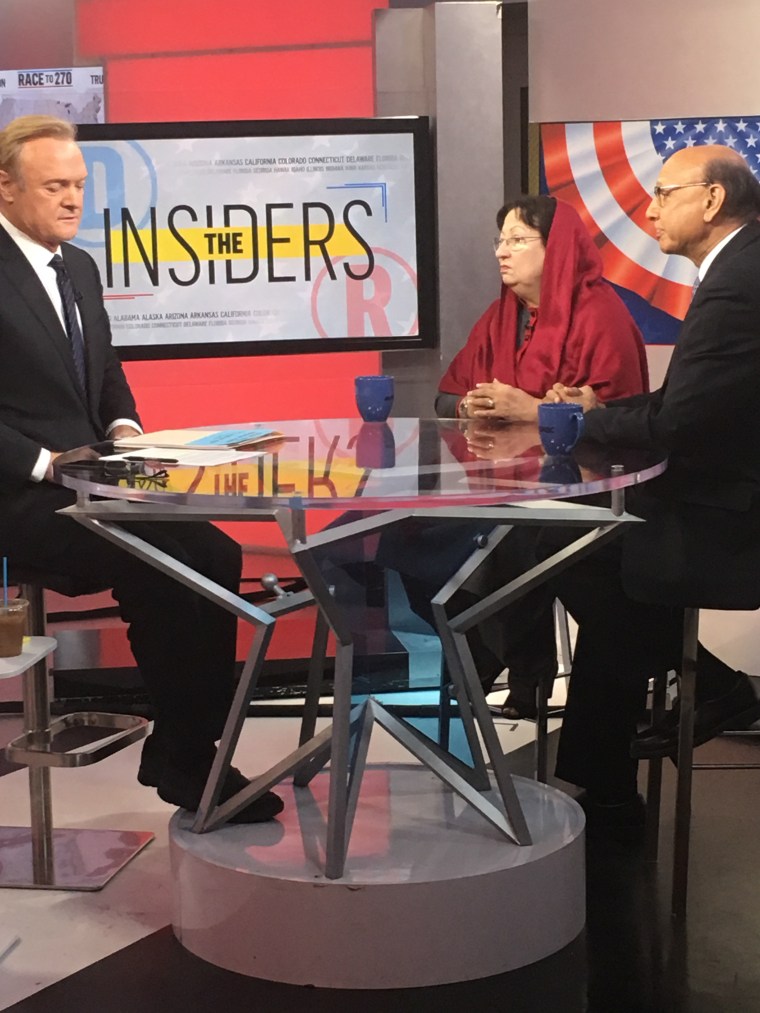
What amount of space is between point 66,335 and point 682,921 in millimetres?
1889

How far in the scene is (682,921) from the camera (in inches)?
108

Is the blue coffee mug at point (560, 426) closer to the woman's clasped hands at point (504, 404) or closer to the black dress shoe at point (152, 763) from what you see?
the woman's clasped hands at point (504, 404)

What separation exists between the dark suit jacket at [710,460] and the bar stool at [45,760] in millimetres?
1173

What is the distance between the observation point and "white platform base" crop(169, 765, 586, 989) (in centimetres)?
246

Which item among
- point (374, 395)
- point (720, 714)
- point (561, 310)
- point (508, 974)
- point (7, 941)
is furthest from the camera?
point (561, 310)

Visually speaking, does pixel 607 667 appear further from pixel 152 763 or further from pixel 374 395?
pixel 152 763

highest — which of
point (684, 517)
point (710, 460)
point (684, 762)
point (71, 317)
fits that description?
point (71, 317)

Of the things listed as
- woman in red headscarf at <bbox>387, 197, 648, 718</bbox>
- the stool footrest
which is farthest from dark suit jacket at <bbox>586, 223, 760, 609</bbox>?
the stool footrest

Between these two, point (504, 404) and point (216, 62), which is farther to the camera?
point (216, 62)

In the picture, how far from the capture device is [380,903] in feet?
8.02

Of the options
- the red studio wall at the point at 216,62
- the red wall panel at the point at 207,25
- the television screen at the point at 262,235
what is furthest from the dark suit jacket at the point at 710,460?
the red wall panel at the point at 207,25

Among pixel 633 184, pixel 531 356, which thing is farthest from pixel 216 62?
pixel 531 356

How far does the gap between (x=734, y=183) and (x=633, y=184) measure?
1.93 metres

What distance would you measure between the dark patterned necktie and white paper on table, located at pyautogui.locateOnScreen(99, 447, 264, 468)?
0.64m
